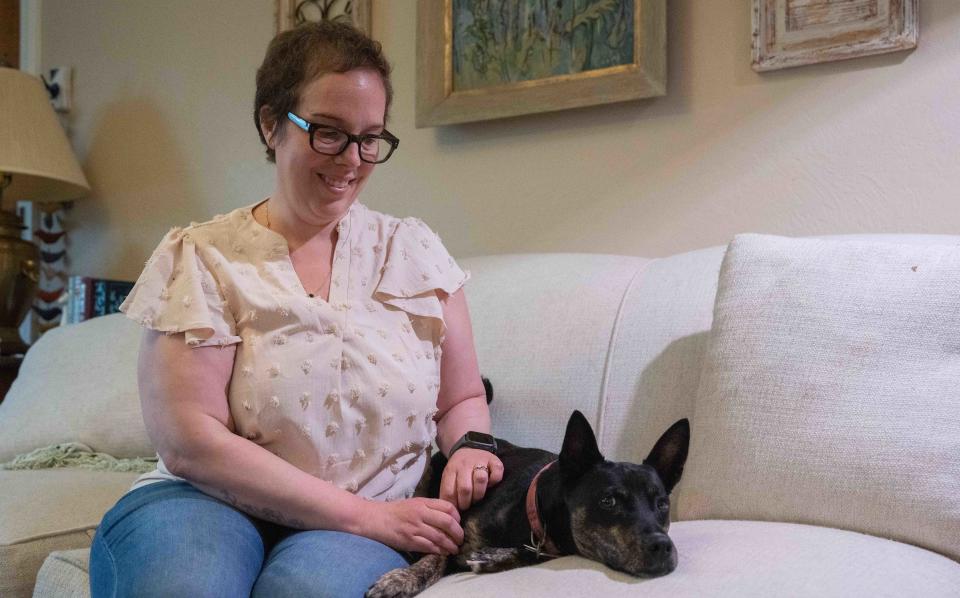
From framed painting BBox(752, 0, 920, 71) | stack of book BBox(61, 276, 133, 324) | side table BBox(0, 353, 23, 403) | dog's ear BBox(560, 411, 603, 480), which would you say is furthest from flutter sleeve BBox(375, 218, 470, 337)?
side table BBox(0, 353, 23, 403)

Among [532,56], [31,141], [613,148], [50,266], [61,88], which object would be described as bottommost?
[50,266]

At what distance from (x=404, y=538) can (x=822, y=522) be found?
1.92 feet

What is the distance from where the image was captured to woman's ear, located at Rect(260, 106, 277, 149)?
4.82 feet

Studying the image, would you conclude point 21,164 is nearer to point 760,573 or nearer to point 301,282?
point 301,282

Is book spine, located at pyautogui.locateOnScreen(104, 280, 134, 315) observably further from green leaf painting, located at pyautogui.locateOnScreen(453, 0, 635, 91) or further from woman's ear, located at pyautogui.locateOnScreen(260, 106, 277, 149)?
woman's ear, located at pyautogui.locateOnScreen(260, 106, 277, 149)

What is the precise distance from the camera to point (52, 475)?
192 cm

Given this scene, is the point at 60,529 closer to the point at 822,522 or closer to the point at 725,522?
the point at 725,522

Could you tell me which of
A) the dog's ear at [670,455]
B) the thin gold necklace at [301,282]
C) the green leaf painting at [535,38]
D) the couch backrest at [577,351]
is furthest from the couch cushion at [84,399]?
the dog's ear at [670,455]

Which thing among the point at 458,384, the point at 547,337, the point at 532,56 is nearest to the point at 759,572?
the point at 458,384

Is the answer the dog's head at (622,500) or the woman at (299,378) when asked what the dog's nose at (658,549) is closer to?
the dog's head at (622,500)

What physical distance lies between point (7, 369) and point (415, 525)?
2.02 metres

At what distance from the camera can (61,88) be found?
11.0 feet

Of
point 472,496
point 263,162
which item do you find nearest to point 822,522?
point 472,496

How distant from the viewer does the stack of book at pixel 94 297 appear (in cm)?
290
